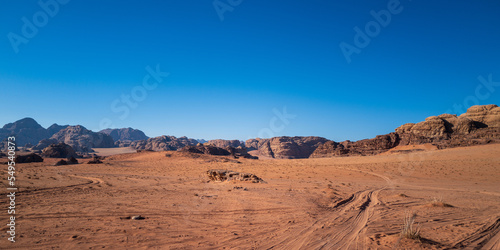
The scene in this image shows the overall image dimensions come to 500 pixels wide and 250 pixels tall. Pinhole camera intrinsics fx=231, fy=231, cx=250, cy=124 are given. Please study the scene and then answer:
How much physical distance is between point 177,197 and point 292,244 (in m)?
6.76

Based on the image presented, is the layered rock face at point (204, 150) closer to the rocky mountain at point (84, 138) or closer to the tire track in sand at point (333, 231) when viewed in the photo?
the tire track in sand at point (333, 231)

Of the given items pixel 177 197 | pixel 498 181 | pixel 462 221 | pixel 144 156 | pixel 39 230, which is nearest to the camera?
Answer: pixel 39 230

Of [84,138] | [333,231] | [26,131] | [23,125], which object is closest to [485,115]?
[333,231]

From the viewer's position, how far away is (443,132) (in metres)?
52.1

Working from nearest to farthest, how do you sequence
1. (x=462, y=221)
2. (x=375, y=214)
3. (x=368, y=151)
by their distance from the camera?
(x=462, y=221) < (x=375, y=214) < (x=368, y=151)

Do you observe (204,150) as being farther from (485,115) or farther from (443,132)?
(485,115)

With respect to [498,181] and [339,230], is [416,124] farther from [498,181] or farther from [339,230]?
[339,230]

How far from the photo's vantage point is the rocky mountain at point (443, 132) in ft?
155

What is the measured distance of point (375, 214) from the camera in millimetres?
7734

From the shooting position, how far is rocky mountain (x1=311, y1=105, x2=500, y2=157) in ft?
155

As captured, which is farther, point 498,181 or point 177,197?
point 498,181

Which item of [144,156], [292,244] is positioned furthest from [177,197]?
[144,156]

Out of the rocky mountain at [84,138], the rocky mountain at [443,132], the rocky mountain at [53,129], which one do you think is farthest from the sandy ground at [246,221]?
the rocky mountain at [53,129]

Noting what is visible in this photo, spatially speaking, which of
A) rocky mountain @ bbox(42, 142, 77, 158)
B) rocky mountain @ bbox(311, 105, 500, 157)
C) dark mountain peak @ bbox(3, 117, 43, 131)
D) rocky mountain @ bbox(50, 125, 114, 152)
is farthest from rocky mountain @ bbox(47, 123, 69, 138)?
rocky mountain @ bbox(311, 105, 500, 157)
